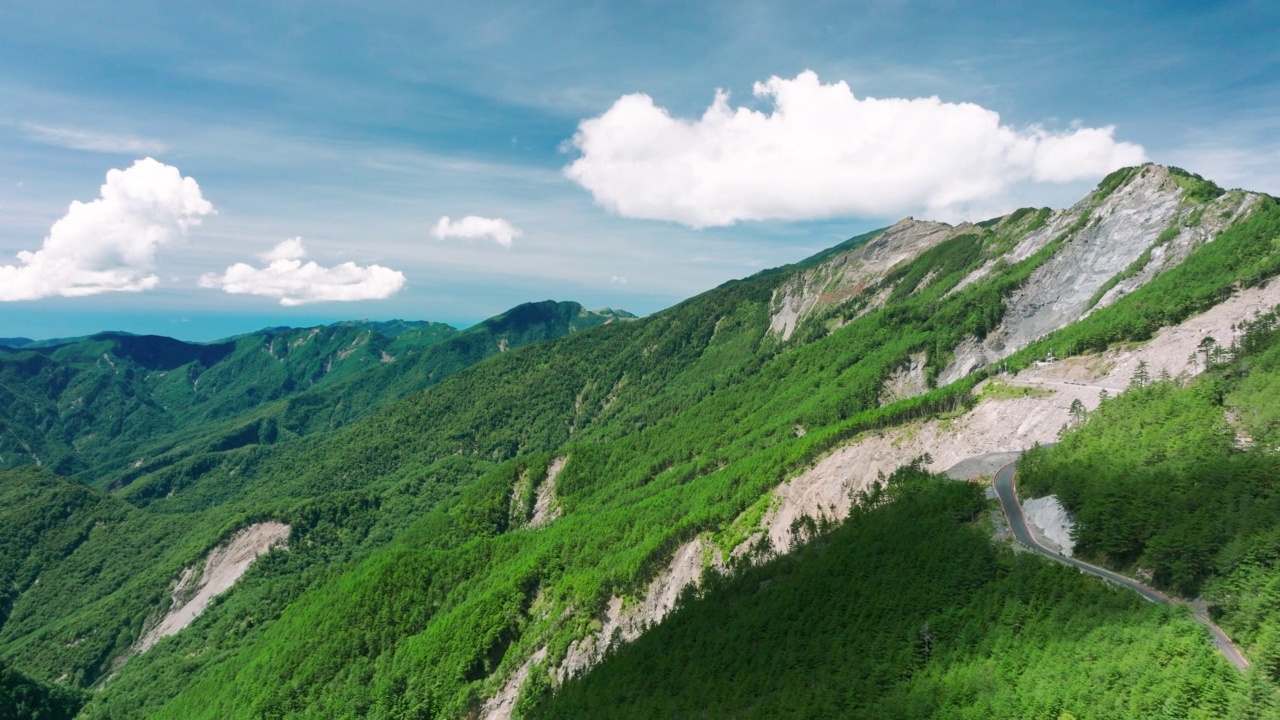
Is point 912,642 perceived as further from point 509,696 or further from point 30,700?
point 30,700

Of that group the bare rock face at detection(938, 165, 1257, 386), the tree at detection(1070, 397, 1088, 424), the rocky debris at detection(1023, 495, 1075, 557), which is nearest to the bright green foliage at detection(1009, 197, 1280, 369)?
the bare rock face at detection(938, 165, 1257, 386)

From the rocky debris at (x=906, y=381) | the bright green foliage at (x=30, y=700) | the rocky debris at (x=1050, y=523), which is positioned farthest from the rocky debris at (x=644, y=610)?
the bright green foliage at (x=30, y=700)

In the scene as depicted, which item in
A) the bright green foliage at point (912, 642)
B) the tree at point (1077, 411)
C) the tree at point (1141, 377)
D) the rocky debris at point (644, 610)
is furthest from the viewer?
the rocky debris at point (644, 610)

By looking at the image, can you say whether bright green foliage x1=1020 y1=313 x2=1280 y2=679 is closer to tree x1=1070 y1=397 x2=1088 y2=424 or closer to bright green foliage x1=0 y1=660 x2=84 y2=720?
tree x1=1070 y1=397 x2=1088 y2=424

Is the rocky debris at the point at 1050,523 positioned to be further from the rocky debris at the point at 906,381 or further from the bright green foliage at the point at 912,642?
the rocky debris at the point at 906,381

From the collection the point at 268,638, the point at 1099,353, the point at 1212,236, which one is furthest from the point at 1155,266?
the point at 268,638
